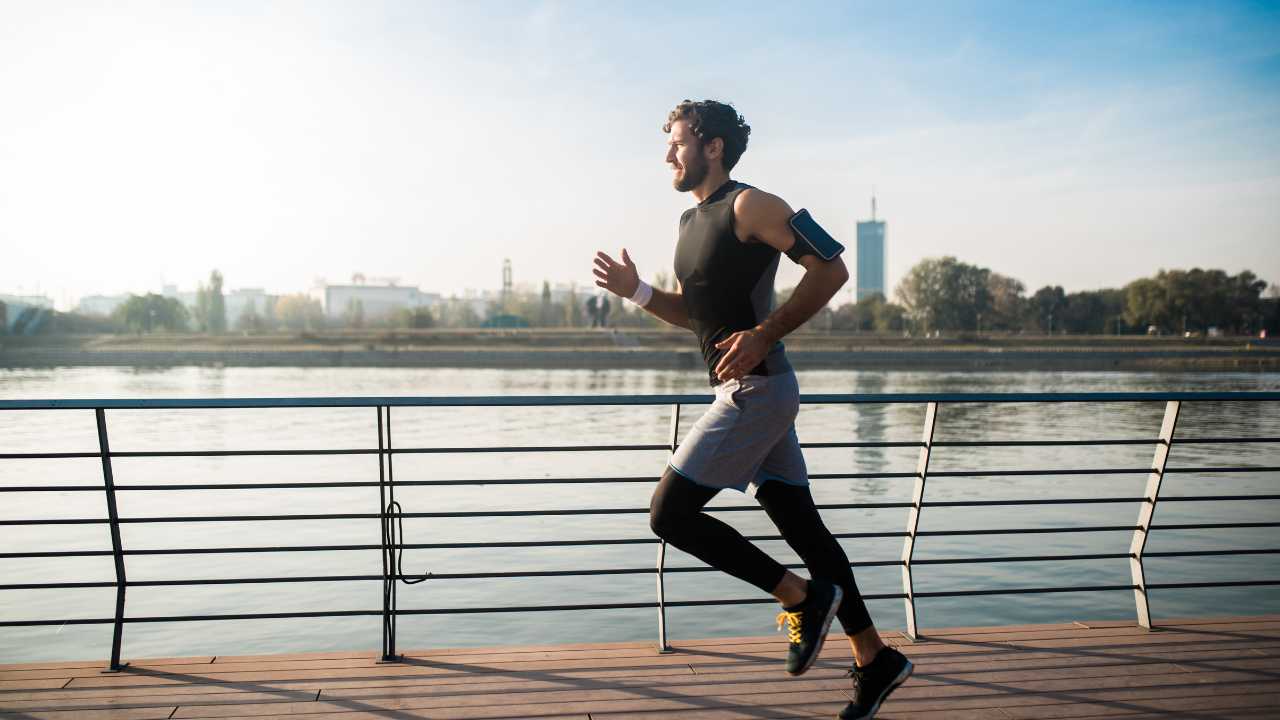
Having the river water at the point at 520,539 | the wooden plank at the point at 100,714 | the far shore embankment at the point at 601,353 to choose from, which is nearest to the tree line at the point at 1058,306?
the far shore embankment at the point at 601,353

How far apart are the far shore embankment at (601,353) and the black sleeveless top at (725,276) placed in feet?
224

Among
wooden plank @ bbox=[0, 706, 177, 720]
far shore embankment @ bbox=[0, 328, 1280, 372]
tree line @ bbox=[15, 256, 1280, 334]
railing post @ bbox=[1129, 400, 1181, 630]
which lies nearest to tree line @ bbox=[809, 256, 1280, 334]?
tree line @ bbox=[15, 256, 1280, 334]

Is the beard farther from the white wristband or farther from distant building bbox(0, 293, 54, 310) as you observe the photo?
distant building bbox(0, 293, 54, 310)

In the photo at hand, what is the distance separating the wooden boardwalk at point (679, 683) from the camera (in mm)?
3137

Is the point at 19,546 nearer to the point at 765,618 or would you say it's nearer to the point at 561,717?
the point at 765,618

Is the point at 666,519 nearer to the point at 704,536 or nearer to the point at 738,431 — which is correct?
the point at 704,536

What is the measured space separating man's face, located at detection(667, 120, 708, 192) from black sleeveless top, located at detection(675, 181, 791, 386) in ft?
0.25

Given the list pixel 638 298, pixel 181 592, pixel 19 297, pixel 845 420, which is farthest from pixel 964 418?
pixel 19 297

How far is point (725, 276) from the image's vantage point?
2834 mm

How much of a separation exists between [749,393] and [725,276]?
0.33m

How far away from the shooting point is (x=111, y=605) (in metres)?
9.41

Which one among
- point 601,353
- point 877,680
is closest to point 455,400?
point 877,680

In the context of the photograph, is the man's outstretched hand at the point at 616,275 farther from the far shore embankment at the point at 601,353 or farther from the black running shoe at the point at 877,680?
the far shore embankment at the point at 601,353

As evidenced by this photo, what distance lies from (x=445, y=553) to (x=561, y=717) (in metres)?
8.33
